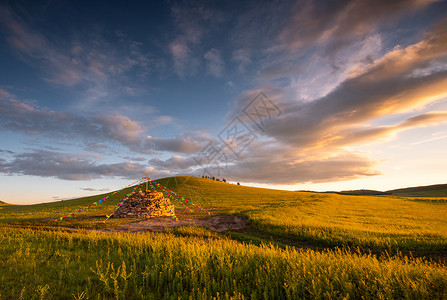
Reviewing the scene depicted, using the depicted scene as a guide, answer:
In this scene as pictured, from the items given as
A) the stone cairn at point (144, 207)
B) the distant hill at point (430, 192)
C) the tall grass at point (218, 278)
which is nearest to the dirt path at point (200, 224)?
the stone cairn at point (144, 207)

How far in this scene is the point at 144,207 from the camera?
81.3 feet

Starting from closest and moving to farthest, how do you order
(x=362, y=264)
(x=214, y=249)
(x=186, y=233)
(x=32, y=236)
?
(x=362, y=264)
(x=214, y=249)
(x=32, y=236)
(x=186, y=233)

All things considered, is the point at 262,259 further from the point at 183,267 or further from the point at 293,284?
the point at 183,267

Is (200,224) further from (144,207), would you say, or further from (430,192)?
(430,192)

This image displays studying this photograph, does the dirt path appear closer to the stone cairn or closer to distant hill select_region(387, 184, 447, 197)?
the stone cairn

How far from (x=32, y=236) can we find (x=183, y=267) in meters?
11.6

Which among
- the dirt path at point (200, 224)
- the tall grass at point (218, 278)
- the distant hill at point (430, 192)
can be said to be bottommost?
the distant hill at point (430, 192)

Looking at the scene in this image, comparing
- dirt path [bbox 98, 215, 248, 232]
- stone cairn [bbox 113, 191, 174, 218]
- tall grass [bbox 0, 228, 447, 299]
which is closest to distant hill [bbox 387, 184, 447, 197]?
dirt path [bbox 98, 215, 248, 232]

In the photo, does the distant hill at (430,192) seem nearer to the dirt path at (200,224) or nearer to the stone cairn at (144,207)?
the dirt path at (200,224)

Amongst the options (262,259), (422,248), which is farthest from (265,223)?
(262,259)

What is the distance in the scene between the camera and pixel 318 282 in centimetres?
525

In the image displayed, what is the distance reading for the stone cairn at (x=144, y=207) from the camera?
24375mm

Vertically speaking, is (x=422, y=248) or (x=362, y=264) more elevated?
(x=362, y=264)

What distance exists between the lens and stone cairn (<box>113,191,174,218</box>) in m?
24.4
